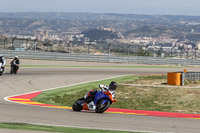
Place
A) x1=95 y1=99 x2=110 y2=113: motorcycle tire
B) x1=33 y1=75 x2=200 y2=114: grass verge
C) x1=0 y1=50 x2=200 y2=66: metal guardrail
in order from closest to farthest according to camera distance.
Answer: x1=95 y1=99 x2=110 y2=113: motorcycle tire < x1=33 y1=75 x2=200 y2=114: grass verge < x1=0 y1=50 x2=200 y2=66: metal guardrail

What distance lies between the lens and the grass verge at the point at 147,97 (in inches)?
666

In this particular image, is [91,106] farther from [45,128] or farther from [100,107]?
[45,128]

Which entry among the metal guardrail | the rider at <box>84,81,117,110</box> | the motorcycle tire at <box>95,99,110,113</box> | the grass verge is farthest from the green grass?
the metal guardrail

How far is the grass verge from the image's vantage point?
666 inches

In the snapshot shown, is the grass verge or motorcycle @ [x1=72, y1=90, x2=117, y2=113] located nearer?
motorcycle @ [x1=72, y1=90, x2=117, y2=113]

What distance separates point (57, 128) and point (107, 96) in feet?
11.0

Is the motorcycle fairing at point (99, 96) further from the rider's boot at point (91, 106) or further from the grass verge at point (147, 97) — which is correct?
the grass verge at point (147, 97)

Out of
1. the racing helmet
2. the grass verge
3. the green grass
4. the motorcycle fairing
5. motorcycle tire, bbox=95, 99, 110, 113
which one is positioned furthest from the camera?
the grass verge

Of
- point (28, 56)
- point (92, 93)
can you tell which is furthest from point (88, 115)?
point (28, 56)

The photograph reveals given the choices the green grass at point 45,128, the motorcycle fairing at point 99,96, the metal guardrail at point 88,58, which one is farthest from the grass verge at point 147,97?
the metal guardrail at point 88,58

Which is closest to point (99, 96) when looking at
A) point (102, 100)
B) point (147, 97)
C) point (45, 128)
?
point (102, 100)

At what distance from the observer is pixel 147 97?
1936cm

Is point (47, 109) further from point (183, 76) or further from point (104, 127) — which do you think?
point (183, 76)

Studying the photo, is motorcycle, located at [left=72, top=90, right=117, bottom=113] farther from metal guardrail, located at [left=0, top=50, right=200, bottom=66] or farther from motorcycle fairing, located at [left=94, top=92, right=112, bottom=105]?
metal guardrail, located at [left=0, top=50, right=200, bottom=66]
